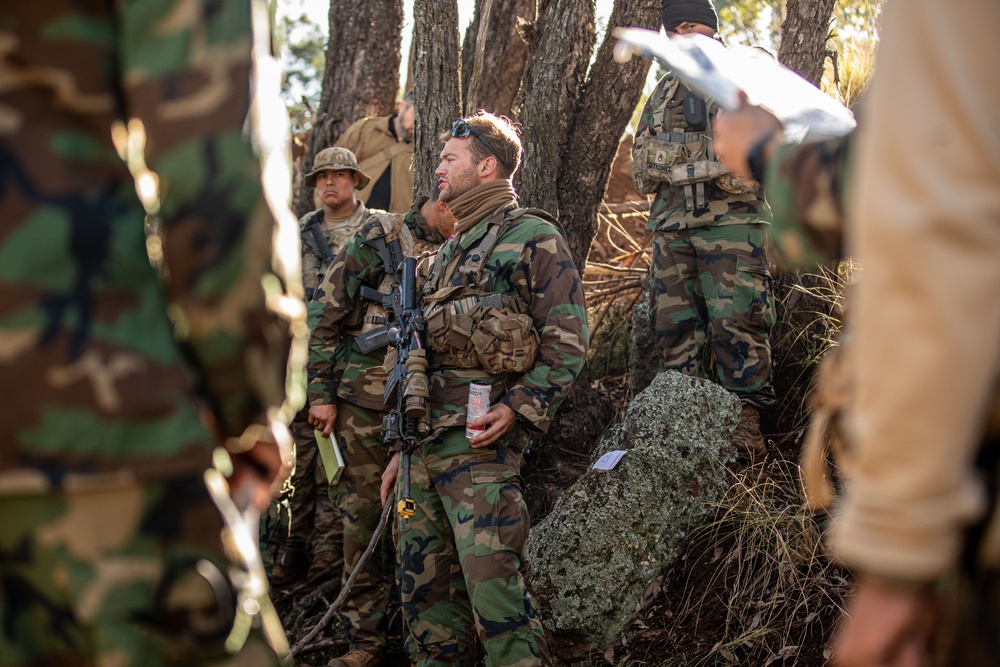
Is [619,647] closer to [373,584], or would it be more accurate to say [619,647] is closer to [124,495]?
[373,584]

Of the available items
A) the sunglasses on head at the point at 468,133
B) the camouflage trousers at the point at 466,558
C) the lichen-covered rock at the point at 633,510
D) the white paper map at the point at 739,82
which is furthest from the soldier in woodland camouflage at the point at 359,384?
the white paper map at the point at 739,82

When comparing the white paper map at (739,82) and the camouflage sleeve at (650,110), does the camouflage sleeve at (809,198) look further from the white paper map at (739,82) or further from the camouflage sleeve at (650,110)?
the camouflage sleeve at (650,110)

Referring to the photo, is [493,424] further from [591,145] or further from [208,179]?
[208,179]

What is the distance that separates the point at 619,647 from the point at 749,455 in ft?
4.57

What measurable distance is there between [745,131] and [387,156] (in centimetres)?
627

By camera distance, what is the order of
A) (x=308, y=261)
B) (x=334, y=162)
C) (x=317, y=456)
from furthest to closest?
(x=334, y=162) < (x=308, y=261) < (x=317, y=456)

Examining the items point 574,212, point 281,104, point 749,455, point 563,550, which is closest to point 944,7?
point 281,104

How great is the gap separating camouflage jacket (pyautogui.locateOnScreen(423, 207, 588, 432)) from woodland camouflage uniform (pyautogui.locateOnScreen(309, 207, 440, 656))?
991 millimetres

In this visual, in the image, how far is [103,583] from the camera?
150 centimetres

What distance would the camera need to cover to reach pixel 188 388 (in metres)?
1.59

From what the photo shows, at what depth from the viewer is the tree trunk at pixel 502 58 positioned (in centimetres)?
734

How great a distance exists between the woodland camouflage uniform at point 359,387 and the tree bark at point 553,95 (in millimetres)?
984

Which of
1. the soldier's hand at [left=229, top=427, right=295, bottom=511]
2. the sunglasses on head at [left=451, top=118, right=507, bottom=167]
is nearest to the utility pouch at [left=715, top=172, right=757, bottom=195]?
the sunglasses on head at [left=451, top=118, right=507, bottom=167]

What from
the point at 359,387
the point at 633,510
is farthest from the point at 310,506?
the point at 633,510
